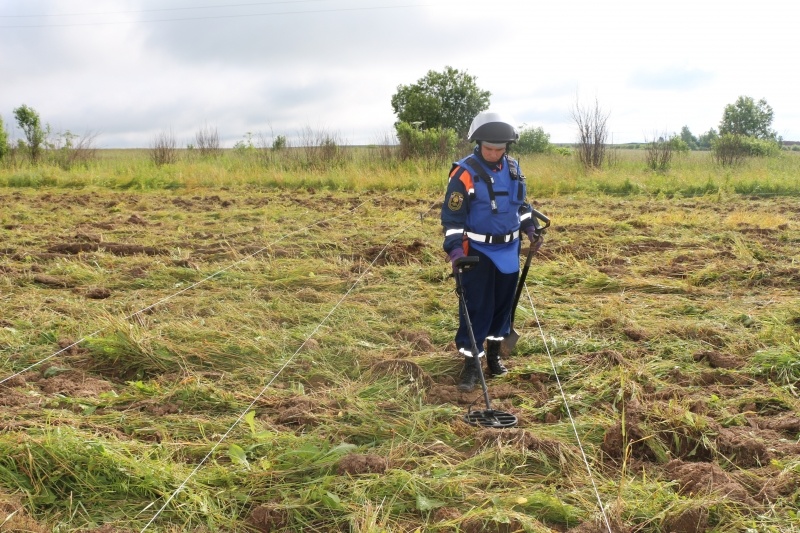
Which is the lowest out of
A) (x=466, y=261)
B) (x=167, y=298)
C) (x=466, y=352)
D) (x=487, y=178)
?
(x=466, y=352)

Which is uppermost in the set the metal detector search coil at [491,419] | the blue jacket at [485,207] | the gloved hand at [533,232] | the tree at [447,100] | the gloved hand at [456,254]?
the tree at [447,100]

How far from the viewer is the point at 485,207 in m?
4.13

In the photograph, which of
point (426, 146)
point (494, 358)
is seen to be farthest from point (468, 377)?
point (426, 146)

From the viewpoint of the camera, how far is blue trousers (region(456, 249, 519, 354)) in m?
4.23

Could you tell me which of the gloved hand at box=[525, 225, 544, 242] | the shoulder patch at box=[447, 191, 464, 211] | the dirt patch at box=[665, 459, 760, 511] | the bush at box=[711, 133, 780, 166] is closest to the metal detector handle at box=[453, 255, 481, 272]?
the shoulder patch at box=[447, 191, 464, 211]

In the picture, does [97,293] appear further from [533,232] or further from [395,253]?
[533,232]

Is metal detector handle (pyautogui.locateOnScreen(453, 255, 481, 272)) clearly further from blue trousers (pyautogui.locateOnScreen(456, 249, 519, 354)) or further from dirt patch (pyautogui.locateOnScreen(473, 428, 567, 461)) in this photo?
dirt patch (pyautogui.locateOnScreen(473, 428, 567, 461))

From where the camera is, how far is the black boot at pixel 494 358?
443 cm

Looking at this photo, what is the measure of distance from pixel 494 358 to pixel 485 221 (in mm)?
929

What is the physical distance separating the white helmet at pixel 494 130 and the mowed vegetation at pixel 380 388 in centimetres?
142

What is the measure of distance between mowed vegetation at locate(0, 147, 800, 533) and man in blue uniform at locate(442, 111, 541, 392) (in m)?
0.43

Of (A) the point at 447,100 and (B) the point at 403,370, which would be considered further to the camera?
(A) the point at 447,100

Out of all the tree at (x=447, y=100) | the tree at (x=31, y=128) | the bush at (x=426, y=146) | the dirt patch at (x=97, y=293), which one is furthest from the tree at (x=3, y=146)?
the tree at (x=447, y=100)

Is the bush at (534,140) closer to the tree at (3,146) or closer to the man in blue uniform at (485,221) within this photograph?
the tree at (3,146)
